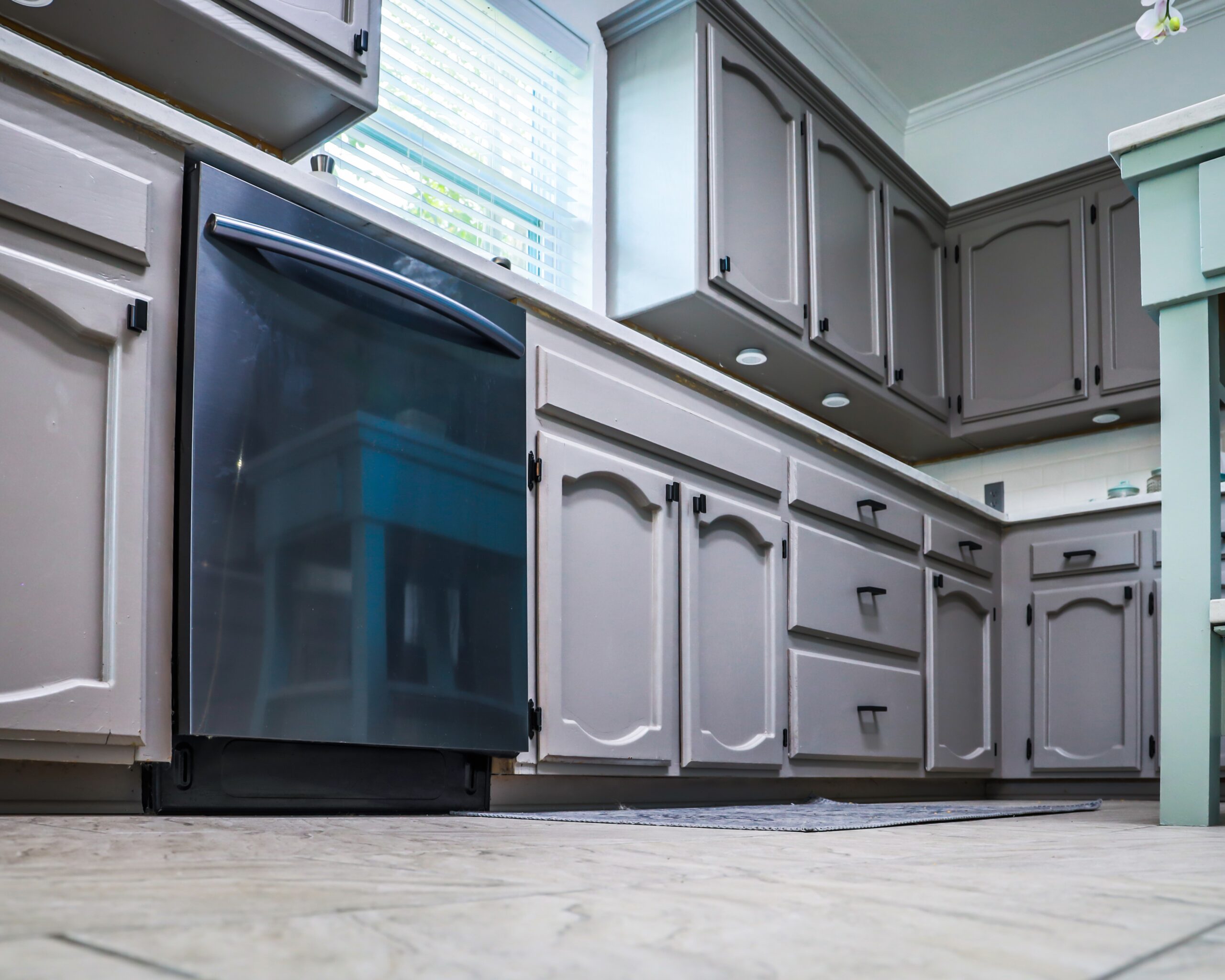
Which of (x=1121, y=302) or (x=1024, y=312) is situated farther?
(x=1024, y=312)

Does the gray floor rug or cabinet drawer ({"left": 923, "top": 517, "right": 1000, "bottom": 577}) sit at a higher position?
cabinet drawer ({"left": 923, "top": 517, "right": 1000, "bottom": 577})

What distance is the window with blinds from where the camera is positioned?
9.09ft

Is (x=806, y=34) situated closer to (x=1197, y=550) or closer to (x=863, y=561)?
(x=863, y=561)

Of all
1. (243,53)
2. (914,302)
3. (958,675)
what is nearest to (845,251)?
(914,302)

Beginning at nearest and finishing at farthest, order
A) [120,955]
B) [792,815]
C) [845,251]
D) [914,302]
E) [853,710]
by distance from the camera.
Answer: [120,955] < [792,815] < [853,710] < [845,251] < [914,302]

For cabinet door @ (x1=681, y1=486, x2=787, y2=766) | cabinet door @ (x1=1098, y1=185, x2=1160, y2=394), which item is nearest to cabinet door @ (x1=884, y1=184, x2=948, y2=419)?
cabinet door @ (x1=1098, y1=185, x2=1160, y2=394)

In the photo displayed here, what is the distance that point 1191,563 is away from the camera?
4.65 feet

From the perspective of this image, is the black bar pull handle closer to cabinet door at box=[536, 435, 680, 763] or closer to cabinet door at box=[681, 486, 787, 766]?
cabinet door at box=[536, 435, 680, 763]

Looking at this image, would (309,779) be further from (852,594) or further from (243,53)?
(852,594)

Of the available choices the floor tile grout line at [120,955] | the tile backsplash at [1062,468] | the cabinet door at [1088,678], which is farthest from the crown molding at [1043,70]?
the floor tile grout line at [120,955]

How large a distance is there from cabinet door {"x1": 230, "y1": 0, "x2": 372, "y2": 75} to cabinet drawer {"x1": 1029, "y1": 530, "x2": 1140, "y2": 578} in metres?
2.57

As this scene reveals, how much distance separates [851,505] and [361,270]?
1.62 m

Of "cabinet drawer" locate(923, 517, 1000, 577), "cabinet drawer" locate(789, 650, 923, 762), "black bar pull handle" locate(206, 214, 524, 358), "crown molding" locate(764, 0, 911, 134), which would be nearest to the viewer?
"black bar pull handle" locate(206, 214, 524, 358)

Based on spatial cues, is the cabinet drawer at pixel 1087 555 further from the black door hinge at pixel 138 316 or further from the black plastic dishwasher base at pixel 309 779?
the black door hinge at pixel 138 316
